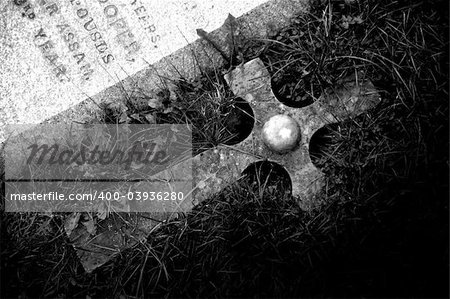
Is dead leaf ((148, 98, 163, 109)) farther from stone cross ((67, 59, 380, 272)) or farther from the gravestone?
stone cross ((67, 59, 380, 272))

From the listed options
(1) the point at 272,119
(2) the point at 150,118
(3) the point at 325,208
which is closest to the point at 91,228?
(2) the point at 150,118

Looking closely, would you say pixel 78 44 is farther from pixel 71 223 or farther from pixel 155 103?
pixel 71 223

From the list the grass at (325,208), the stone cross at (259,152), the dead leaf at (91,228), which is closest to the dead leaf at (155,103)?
the grass at (325,208)

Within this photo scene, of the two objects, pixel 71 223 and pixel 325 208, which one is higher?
pixel 71 223

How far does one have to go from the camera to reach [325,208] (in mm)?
2033

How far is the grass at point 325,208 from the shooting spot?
1.90m

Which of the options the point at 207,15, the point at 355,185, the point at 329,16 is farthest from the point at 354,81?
the point at 207,15

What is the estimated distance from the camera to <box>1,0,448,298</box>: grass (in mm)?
1902

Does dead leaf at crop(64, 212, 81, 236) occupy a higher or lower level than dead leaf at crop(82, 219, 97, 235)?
higher

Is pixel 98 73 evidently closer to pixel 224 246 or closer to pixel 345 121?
pixel 224 246

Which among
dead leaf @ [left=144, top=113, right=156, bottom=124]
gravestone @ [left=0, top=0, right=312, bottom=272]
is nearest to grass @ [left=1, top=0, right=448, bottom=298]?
dead leaf @ [left=144, top=113, right=156, bottom=124]

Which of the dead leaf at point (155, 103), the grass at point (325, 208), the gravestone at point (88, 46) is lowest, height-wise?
the grass at point (325, 208)

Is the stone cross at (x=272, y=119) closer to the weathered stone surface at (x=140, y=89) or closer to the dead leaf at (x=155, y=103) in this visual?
the weathered stone surface at (x=140, y=89)

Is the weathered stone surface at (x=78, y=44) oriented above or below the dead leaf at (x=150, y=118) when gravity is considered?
above
